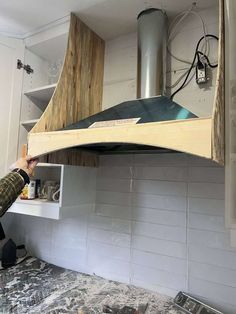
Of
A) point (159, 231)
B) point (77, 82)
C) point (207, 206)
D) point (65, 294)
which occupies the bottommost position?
point (65, 294)

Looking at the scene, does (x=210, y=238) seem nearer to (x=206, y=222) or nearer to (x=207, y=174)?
(x=206, y=222)

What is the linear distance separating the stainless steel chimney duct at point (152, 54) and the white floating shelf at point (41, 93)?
0.52 metres

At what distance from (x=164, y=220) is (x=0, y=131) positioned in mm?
1034

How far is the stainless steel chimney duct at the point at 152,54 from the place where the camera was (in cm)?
121

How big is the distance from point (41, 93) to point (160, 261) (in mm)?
1172

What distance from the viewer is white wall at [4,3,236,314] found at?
114 centimetres

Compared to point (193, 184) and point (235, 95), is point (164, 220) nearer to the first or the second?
point (193, 184)

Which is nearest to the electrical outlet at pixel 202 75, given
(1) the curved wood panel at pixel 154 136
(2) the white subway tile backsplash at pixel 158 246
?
(1) the curved wood panel at pixel 154 136

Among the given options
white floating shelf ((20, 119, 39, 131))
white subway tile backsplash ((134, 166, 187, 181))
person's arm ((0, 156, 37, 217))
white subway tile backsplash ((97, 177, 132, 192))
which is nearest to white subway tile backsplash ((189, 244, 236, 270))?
white subway tile backsplash ((134, 166, 187, 181))

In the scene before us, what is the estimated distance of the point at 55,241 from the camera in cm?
161

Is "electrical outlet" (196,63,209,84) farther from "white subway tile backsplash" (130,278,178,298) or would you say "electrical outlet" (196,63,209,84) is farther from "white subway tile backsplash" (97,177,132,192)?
"white subway tile backsplash" (130,278,178,298)

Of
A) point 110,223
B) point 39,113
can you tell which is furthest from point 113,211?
point 39,113

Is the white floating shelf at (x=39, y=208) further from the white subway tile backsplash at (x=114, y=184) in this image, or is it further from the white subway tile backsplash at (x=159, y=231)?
the white subway tile backsplash at (x=159, y=231)

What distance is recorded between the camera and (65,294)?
4.02 feet
